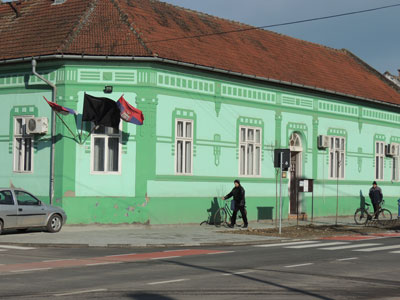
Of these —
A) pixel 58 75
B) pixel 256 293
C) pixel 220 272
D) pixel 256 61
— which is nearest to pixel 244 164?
pixel 256 61

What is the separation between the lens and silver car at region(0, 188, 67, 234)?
22.2 metres

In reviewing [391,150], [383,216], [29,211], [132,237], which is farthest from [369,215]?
[29,211]

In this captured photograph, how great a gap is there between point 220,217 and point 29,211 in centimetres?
864

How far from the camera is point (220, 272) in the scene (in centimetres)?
1395

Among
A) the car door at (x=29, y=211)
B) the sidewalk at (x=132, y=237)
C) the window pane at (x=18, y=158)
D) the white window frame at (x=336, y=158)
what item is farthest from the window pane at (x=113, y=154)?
the white window frame at (x=336, y=158)

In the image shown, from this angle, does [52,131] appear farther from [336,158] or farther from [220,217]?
[336,158]

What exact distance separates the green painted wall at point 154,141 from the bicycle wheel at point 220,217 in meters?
0.45

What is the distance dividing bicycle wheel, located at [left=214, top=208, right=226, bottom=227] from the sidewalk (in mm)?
1092

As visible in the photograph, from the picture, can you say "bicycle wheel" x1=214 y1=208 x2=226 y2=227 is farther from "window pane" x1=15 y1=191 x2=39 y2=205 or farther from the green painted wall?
"window pane" x1=15 y1=191 x2=39 y2=205

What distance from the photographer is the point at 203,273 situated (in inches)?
542

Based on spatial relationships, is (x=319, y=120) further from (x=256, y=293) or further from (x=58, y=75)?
(x=256, y=293)

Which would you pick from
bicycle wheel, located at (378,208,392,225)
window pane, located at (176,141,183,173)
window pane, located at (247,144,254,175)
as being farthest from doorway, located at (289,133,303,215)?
window pane, located at (176,141,183,173)

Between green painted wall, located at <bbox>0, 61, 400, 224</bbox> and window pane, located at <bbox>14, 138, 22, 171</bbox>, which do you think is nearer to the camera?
green painted wall, located at <bbox>0, 61, 400, 224</bbox>

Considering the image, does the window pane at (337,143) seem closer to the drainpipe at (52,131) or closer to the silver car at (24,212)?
the drainpipe at (52,131)
